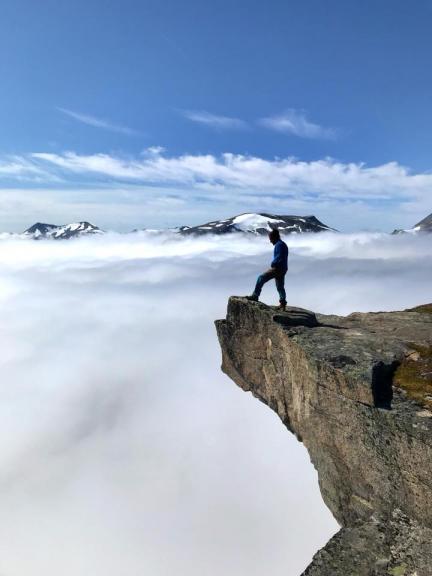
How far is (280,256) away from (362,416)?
36.4 feet

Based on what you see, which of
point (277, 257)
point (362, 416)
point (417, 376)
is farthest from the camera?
point (277, 257)

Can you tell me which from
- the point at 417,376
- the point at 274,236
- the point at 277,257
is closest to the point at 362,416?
the point at 417,376

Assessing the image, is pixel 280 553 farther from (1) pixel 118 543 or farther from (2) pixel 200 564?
(1) pixel 118 543

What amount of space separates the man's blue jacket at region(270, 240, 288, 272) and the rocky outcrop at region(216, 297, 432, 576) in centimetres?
396

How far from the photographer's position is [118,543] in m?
168

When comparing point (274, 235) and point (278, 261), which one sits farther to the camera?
point (278, 261)

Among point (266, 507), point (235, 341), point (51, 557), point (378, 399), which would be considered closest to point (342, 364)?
point (378, 399)

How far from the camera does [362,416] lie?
60.9 feet

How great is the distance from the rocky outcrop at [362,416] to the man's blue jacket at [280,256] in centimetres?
396

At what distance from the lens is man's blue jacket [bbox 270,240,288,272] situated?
24734 millimetres

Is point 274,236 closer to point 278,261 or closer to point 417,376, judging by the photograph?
point 278,261

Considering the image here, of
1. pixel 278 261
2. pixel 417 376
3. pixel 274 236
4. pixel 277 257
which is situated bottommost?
pixel 417 376

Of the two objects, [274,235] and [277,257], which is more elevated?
[274,235]

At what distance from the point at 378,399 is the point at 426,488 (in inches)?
157
